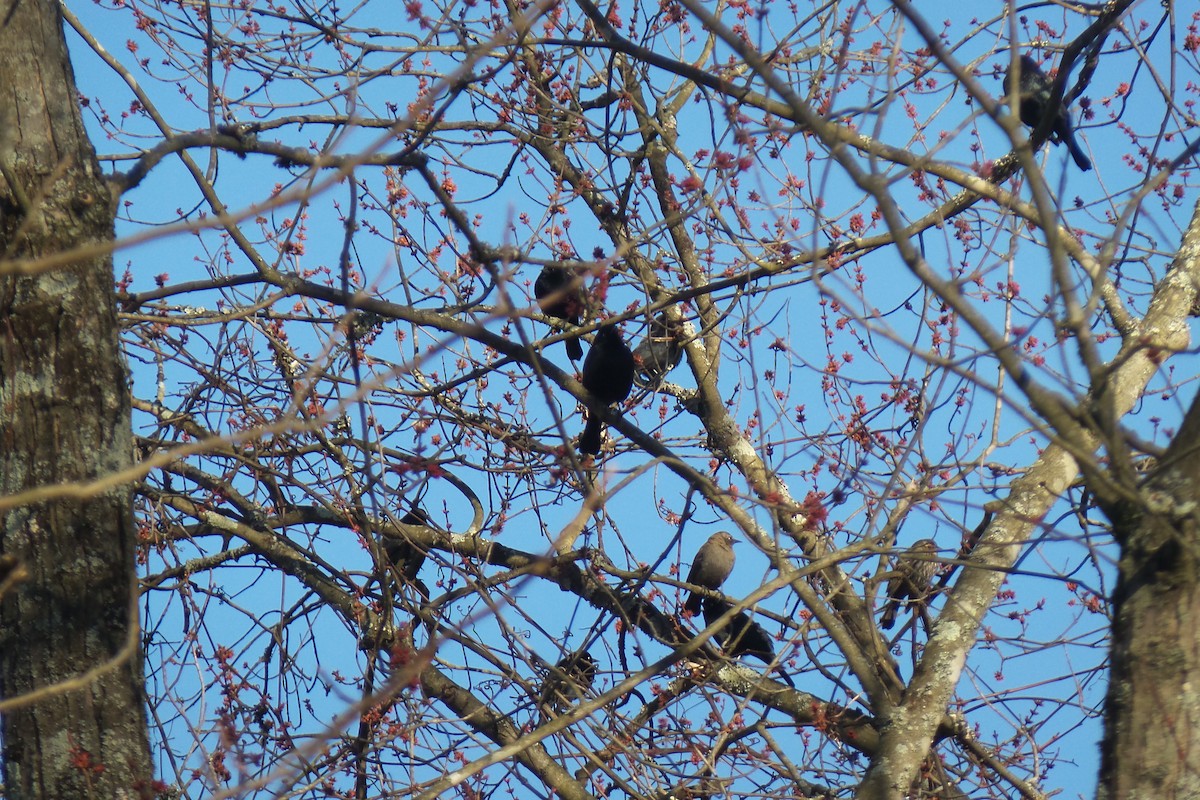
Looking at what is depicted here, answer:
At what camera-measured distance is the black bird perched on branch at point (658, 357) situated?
479cm

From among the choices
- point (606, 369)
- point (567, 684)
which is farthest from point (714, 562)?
point (567, 684)

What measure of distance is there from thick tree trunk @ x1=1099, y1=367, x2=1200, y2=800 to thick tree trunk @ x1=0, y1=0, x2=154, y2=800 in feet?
5.18

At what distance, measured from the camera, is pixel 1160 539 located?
5.33ft

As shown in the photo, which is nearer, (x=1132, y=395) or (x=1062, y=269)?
(x=1062, y=269)

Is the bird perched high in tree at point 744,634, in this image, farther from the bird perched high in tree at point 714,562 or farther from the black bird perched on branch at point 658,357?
the bird perched high in tree at point 714,562

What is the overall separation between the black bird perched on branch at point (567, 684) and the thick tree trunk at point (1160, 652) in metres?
1.59

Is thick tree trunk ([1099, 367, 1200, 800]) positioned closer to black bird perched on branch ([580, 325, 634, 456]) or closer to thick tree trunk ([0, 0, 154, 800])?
thick tree trunk ([0, 0, 154, 800])

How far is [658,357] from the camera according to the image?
4820mm

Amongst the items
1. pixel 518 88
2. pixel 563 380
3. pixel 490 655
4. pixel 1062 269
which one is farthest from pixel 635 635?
pixel 518 88

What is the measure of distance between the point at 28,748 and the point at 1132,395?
11.6 ft

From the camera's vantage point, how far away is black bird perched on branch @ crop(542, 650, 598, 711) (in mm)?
3259

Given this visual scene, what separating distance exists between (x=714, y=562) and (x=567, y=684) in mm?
3345

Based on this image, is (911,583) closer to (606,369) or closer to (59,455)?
(606,369)

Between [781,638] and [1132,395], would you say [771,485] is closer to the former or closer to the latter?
[781,638]
